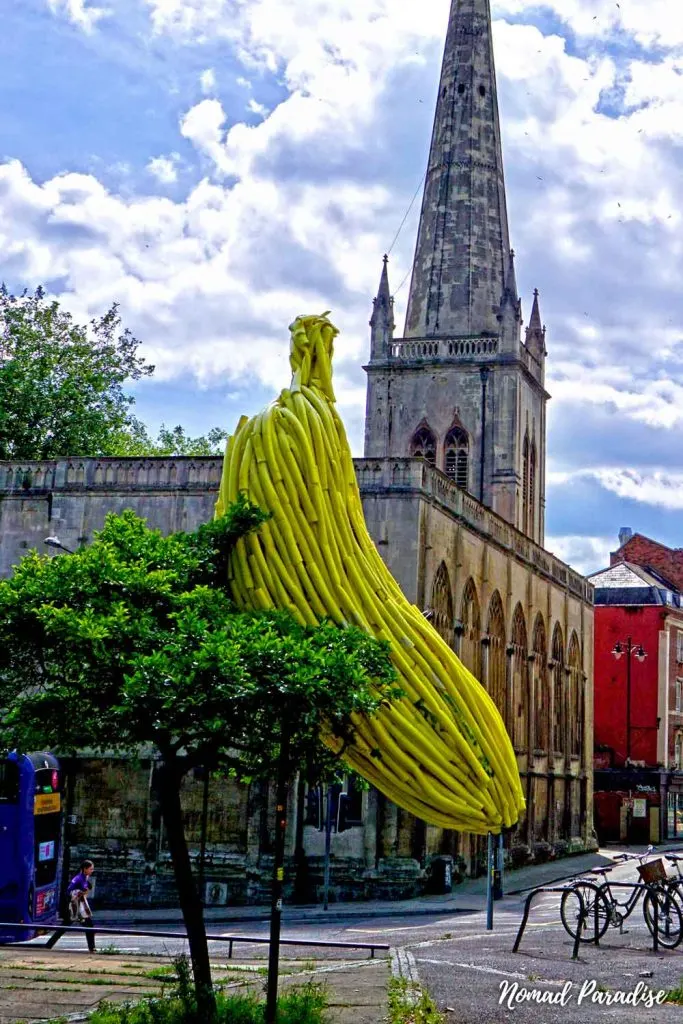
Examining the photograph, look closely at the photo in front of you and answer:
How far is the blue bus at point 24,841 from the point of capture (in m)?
23.0

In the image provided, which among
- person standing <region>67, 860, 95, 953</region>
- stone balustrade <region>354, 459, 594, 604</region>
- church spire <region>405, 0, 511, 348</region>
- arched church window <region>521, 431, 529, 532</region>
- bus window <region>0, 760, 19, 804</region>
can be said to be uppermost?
church spire <region>405, 0, 511, 348</region>

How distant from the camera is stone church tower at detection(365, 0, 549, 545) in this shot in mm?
57094

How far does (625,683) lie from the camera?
62344 mm

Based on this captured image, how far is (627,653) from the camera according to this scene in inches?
2427

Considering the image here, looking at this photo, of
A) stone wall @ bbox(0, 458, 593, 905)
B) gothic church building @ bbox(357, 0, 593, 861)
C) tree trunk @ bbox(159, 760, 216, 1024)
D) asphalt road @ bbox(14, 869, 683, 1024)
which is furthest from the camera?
gothic church building @ bbox(357, 0, 593, 861)

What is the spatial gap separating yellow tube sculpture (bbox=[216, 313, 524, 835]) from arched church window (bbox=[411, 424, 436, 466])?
1692 inches

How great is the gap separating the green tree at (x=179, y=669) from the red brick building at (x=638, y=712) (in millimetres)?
49072

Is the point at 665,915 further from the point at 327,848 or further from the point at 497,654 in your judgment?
the point at 497,654

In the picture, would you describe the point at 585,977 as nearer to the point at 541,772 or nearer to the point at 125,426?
the point at 541,772

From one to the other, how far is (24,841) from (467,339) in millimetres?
38494

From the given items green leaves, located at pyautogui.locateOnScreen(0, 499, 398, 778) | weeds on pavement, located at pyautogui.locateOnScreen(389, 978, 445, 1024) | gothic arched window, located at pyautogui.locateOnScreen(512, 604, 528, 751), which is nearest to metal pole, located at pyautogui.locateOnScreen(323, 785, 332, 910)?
gothic arched window, located at pyautogui.locateOnScreen(512, 604, 528, 751)

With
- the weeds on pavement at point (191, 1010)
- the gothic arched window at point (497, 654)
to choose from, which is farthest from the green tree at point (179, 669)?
the gothic arched window at point (497, 654)

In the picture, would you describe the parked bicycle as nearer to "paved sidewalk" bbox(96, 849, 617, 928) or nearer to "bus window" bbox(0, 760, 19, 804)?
"paved sidewalk" bbox(96, 849, 617, 928)

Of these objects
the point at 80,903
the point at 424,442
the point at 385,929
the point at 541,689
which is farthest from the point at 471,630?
the point at 424,442
